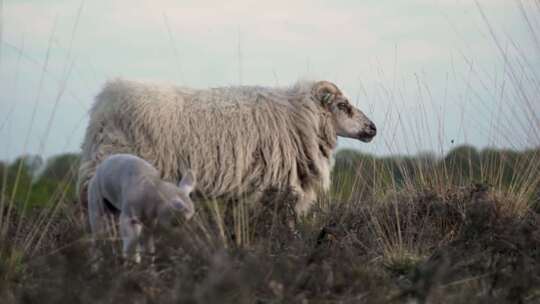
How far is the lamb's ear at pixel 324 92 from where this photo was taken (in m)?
7.43

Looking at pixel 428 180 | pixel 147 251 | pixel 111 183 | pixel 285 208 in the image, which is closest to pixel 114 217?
pixel 111 183

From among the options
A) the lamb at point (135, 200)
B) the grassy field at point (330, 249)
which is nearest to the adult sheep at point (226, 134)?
the grassy field at point (330, 249)

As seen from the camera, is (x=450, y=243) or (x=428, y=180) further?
(x=428, y=180)

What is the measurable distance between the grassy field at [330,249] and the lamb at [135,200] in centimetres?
10

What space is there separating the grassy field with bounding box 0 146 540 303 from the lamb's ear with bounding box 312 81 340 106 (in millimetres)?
676

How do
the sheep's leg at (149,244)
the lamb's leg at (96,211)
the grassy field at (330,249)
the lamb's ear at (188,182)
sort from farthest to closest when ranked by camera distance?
the lamb's leg at (96,211) < the lamb's ear at (188,182) < the sheep's leg at (149,244) < the grassy field at (330,249)

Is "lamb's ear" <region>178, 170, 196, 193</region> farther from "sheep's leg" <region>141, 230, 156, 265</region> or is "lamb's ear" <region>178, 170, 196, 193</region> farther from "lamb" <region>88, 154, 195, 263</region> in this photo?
"sheep's leg" <region>141, 230, 156, 265</region>

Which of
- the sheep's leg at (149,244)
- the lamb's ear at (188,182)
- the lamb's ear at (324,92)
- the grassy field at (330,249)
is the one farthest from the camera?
the lamb's ear at (324,92)

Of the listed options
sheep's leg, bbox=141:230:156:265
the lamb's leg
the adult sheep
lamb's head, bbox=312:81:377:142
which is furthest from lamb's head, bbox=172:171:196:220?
lamb's head, bbox=312:81:377:142

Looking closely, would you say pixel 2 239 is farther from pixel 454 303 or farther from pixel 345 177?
pixel 345 177

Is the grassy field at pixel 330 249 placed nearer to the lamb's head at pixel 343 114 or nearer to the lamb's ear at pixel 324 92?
the lamb's head at pixel 343 114

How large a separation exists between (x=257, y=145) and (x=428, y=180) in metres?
1.63

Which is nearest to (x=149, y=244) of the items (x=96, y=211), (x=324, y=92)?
(x=96, y=211)

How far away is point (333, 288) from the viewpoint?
3.68 m
